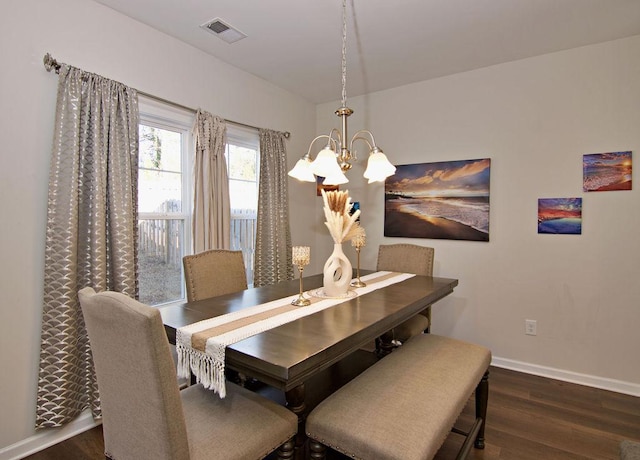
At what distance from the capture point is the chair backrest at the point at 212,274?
2240mm

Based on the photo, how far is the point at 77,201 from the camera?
2094 millimetres

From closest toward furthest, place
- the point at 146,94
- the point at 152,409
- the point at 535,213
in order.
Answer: the point at 152,409, the point at 146,94, the point at 535,213

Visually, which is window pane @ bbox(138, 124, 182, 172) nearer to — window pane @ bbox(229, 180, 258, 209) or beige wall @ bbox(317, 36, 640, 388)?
window pane @ bbox(229, 180, 258, 209)

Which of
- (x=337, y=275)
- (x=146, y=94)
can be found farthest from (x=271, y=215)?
(x=337, y=275)

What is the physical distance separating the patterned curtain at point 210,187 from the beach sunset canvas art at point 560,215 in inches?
105

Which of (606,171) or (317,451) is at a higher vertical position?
(606,171)

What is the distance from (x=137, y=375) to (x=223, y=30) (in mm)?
2383

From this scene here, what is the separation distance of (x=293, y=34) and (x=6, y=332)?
260 cm

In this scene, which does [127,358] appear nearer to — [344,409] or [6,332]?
[344,409]

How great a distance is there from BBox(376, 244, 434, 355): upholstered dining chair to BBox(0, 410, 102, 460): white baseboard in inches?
76.4

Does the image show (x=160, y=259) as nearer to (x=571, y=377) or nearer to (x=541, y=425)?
(x=541, y=425)

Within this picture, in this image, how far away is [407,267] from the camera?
3.01 metres

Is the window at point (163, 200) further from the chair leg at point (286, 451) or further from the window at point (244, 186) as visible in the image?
the chair leg at point (286, 451)

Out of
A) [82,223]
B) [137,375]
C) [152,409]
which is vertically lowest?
[152,409]
